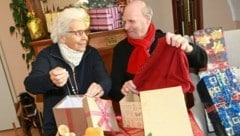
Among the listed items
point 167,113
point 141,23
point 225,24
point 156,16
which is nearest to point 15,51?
point 156,16

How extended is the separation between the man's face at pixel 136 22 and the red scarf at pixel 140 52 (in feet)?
0.10

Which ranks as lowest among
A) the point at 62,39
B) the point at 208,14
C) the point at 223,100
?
the point at 223,100

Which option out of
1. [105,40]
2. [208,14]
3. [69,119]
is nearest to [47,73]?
[69,119]

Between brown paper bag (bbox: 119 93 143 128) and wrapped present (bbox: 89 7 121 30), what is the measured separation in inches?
44.0

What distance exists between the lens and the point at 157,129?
113 centimetres

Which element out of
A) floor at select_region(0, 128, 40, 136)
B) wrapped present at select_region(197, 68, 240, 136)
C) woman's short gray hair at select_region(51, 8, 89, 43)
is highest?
woman's short gray hair at select_region(51, 8, 89, 43)

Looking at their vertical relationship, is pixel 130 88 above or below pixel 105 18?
below

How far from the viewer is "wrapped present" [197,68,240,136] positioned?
4.42 feet

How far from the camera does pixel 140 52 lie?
1636 mm

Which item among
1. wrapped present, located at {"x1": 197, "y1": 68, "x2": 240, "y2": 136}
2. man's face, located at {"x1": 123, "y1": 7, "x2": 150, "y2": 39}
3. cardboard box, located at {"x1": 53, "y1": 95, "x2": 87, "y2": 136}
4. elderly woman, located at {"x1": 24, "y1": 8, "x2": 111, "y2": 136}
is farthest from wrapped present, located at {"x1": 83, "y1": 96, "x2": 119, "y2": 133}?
man's face, located at {"x1": 123, "y1": 7, "x2": 150, "y2": 39}

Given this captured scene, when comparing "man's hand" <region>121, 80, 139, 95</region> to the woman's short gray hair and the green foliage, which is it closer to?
the woman's short gray hair

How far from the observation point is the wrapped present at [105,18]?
2287 mm

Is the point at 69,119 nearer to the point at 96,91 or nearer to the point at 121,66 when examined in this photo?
the point at 96,91

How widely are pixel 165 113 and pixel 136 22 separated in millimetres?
659
